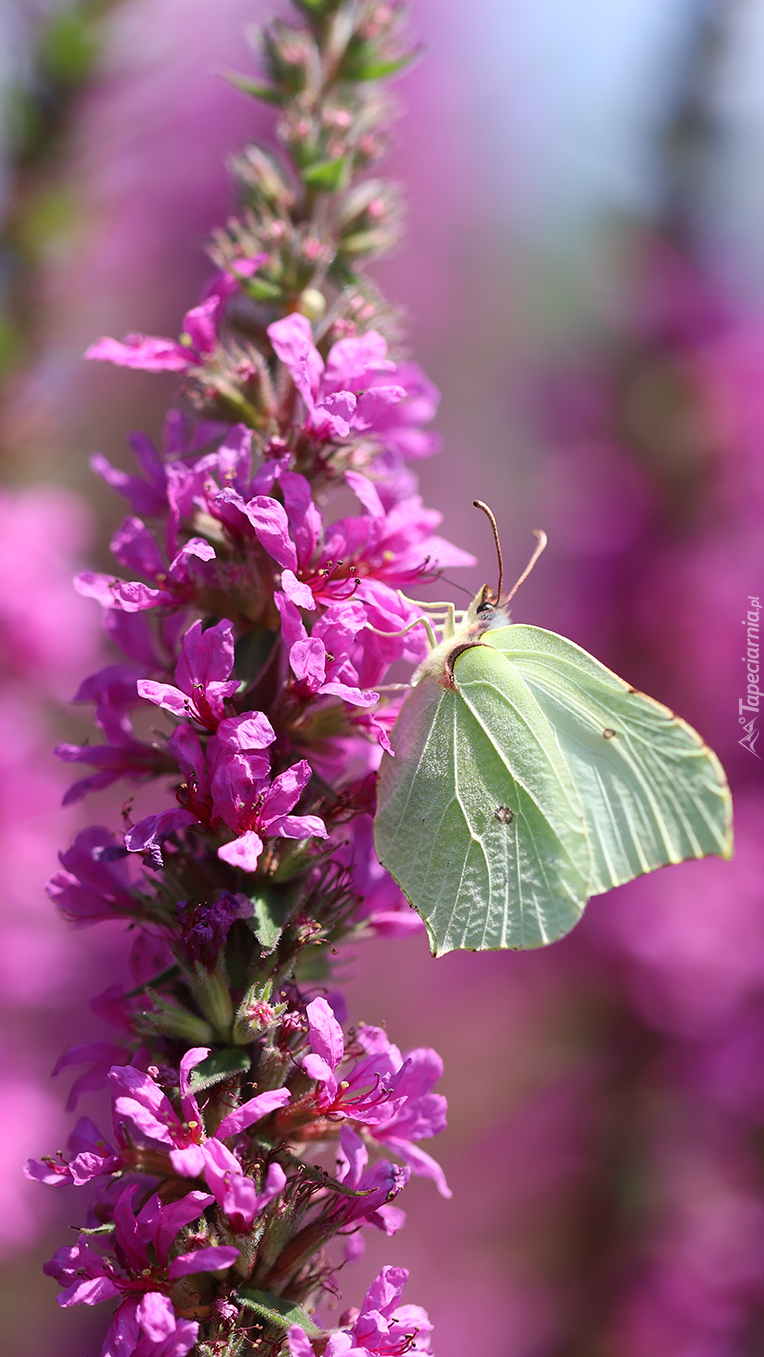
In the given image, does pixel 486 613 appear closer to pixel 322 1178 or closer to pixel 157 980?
pixel 157 980

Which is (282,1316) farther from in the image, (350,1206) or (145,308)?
(145,308)

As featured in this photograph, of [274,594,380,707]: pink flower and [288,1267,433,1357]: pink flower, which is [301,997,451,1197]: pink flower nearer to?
[288,1267,433,1357]: pink flower

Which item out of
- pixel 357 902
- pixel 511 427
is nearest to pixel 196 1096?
pixel 357 902

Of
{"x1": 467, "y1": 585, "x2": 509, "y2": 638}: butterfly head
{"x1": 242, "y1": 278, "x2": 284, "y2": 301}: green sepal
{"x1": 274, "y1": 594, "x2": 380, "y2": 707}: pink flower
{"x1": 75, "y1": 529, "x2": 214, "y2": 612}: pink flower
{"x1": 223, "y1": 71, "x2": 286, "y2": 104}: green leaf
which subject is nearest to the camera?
{"x1": 274, "y1": 594, "x2": 380, "y2": 707}: pink flower

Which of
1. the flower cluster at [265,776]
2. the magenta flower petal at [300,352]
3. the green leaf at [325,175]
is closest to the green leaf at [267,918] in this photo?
the flower cluster at [265,776]

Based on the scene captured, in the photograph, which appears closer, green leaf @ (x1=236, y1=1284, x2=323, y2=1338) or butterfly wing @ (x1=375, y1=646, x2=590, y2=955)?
green leaf @ (x1=236, y1=1284, x2=323, y2=1338)

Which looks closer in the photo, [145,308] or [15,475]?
[15,475]

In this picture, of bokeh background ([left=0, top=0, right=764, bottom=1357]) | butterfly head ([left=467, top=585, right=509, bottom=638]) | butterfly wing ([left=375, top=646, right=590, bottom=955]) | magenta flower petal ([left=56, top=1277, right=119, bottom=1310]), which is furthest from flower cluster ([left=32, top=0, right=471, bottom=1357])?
bokeh background ([left=0, top=0, right=764, bottom=1357])
